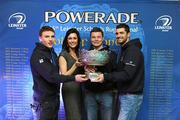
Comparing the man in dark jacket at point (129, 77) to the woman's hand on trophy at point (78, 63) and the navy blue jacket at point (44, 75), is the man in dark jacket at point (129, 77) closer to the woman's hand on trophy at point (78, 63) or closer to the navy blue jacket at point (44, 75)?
the woman's hand on trophy at point (78, 63)

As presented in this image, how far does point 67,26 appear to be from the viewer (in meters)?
3.70

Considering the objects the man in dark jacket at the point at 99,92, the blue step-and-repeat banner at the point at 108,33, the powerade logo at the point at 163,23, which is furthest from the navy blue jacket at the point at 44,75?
the powerade logo at the point at 163,23

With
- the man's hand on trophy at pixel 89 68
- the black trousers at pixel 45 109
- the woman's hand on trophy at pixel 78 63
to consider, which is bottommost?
the black trousers at pixel 45 109

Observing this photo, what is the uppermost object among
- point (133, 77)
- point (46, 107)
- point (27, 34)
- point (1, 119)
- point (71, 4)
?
point (71, 4)

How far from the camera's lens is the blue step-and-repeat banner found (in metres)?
3.64

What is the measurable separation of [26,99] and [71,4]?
3.71ft

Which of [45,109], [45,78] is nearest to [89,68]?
[45,78]

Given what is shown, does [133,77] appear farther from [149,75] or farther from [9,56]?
[9,56]

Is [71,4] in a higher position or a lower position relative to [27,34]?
higher

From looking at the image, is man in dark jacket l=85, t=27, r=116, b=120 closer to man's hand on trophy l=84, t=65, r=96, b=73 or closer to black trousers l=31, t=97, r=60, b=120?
man's hand on trophy l=84, t=65, r=96, b=73

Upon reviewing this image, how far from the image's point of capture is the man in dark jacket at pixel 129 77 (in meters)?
3.08

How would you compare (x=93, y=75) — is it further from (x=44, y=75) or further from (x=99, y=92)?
(x=44, y=75)

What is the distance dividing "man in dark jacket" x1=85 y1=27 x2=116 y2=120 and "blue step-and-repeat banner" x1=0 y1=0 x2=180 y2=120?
0.34 meters

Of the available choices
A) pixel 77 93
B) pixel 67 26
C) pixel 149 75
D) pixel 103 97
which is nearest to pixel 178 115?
pixel 149 75
